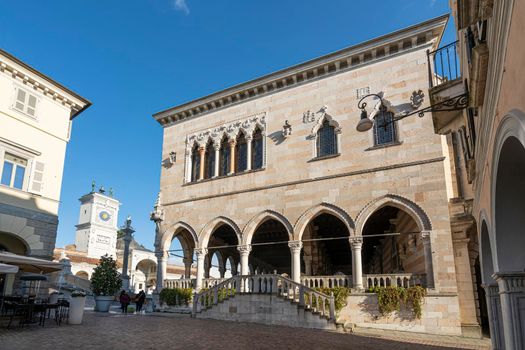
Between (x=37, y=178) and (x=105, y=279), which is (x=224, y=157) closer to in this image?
(x=105, y=279)

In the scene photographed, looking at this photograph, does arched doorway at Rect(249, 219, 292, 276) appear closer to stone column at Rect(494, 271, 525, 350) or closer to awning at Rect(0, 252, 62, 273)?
awning at Rect(0, 252, 62, 273)

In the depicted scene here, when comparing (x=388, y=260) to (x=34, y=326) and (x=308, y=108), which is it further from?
(x=34, y=326)

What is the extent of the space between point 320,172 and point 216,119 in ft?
23.3

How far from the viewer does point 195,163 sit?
21375 mm

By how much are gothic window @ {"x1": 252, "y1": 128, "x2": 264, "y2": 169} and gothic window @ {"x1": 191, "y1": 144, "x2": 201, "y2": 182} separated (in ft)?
11.5

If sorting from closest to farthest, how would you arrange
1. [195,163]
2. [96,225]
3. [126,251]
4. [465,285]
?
[465,285]
[195,163]
[126,251]
[96,225]

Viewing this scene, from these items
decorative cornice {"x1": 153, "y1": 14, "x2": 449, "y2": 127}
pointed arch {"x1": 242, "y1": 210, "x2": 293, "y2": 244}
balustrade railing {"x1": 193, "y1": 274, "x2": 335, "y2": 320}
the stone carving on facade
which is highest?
decorative cornice {"x1": 153, "y1": 14, "x2": 449, "y2": 127}

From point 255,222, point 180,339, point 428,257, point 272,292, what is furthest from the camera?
point 255,222

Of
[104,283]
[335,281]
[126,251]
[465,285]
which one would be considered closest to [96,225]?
[126,251]

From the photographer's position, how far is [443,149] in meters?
14.7

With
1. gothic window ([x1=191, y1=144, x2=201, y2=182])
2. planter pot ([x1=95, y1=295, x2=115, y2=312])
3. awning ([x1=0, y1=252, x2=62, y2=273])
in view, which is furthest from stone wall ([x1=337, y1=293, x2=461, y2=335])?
planter pot ([x1=95, y1=295, x2=115, y2=312])

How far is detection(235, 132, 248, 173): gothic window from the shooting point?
19.6m

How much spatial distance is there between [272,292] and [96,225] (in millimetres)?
47747

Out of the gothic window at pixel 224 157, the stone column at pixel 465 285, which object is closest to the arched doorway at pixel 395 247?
the stone column at pixel 465 285
